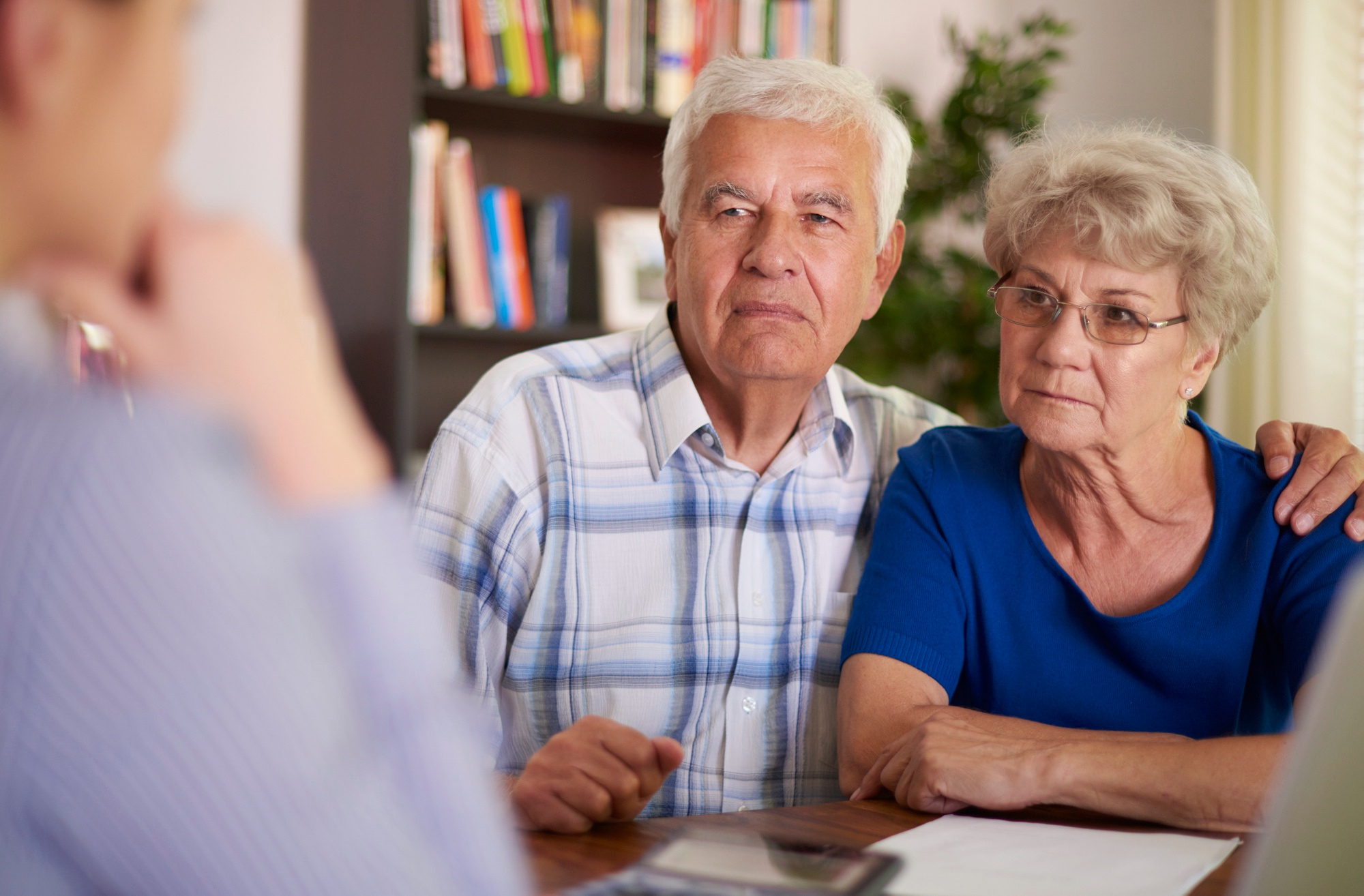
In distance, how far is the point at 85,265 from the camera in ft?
1.37

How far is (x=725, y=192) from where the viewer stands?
58.4 inches

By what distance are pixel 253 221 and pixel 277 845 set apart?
245mm

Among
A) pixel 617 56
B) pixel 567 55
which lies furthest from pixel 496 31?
pixel 617 56

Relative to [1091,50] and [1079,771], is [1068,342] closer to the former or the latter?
[1079,771]

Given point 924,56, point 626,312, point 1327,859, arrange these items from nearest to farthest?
1. point 1327,859
2. point 626,312
3. point 924,56

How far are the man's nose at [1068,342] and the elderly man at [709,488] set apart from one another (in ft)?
0.89

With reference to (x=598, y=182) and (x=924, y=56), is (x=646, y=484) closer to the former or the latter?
(x=598, y=182)

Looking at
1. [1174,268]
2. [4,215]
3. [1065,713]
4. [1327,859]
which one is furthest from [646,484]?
[4,215]

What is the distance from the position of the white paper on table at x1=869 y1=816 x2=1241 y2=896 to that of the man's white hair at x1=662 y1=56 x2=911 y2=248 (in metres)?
0.89

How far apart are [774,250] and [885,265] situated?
0.90 ft

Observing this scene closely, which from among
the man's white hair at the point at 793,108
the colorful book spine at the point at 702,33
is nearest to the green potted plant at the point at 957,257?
the colorful book spine at the point at 702,33

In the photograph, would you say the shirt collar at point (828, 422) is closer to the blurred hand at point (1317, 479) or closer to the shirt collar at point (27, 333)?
the blurred hand at point (1317, 479)

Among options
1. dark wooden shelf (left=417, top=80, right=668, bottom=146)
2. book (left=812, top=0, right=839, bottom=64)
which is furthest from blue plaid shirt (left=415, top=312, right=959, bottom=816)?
book (left=812, top=0, right=839, bottom=64)

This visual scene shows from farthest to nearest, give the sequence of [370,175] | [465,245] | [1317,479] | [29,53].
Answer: [465,245]
[370,175]
[1317,479]
[29,53]
